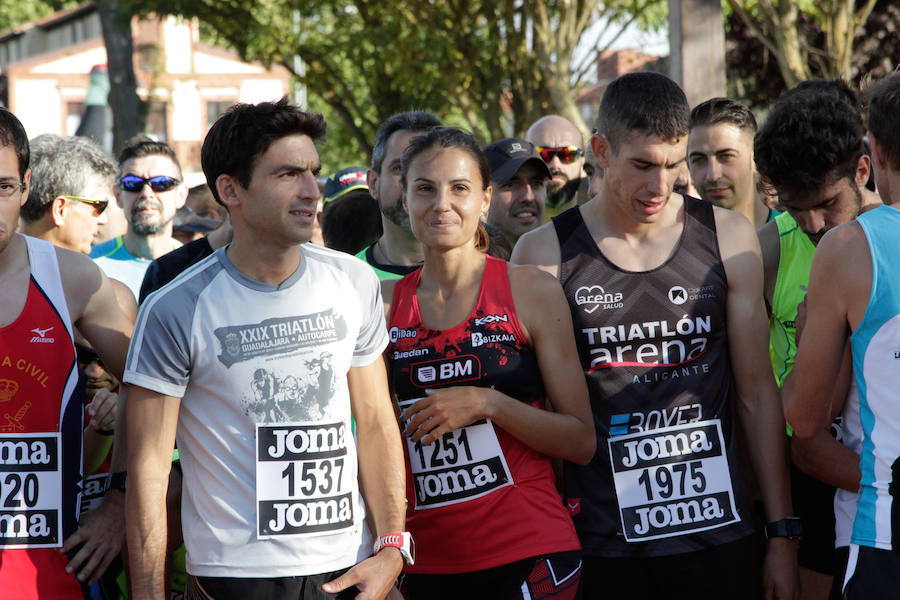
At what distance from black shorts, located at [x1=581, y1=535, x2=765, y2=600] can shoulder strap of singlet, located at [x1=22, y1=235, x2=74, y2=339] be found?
191cm

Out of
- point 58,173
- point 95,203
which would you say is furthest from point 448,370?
point 58,173

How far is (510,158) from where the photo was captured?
5.45 meters

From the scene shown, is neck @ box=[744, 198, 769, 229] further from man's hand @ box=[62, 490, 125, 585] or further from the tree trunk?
the tree trunk

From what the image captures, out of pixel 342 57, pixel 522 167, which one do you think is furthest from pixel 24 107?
pixel 522 167

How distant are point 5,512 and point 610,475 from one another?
1.94 m

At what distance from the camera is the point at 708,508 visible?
11.4 feet

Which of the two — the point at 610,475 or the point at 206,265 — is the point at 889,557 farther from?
the point at 206,265

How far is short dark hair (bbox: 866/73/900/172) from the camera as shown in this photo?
2617 mm

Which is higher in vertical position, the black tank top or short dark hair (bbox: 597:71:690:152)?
short dark hair (bbox: 597:71:690:152)

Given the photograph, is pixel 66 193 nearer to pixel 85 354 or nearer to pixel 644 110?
pixel 85 354

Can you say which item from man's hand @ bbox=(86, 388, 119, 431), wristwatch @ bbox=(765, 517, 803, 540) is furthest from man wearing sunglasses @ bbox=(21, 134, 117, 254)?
wristwatch @ bbox=(765, 517, 803, 540)

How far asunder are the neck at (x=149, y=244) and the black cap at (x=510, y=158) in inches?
77.4

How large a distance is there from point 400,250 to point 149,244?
2.15 metres

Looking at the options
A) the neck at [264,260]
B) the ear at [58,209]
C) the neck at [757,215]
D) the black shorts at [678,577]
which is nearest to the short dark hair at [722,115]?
the neck at [757,215]
